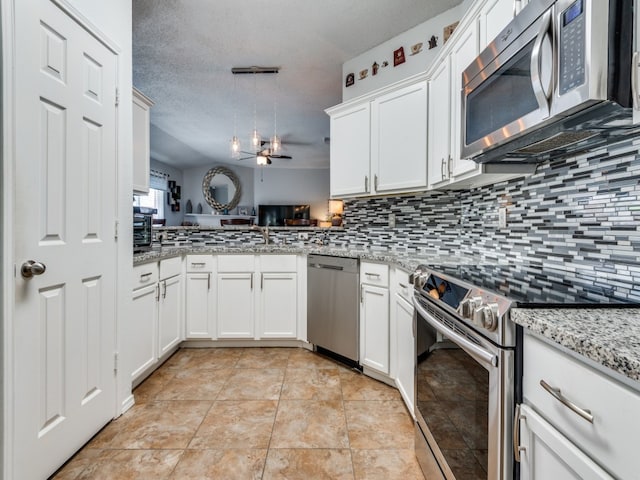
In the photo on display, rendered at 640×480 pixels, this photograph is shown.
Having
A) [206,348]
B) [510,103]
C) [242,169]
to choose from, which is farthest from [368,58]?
[242,169]

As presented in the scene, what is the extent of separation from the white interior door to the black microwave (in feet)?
1.85

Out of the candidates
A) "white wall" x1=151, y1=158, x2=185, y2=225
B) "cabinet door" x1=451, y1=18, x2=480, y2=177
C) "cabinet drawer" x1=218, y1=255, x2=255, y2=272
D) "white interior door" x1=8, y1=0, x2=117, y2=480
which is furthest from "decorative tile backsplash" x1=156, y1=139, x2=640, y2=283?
"white wall" x1=151, y1=158, x2=185, y2=225

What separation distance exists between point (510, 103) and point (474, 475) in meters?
1.23

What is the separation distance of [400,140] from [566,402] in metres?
2.09

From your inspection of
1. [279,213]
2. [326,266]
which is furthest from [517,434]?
[279,213]

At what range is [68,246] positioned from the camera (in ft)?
4.75

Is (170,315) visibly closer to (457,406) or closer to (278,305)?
(278,305)

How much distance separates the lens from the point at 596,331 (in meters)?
0.61

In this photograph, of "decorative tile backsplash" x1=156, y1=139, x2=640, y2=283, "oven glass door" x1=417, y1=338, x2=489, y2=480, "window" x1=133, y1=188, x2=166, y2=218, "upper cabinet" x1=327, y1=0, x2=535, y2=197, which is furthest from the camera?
"window" x1=133, y1=188, x2=166, y2=218

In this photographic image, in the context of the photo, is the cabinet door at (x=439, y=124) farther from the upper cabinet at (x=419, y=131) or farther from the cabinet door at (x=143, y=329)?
the cabinet door at (x=143, y=329)

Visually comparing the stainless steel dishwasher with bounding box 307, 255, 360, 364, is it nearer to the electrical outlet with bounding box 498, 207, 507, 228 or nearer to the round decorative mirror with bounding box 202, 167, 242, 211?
the electrical outlet with bounding box 498, 207, 507, 228

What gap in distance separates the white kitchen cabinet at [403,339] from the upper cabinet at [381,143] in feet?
2.60

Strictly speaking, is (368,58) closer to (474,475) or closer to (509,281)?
(509,281)

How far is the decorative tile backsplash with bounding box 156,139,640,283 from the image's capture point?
1.15 m
